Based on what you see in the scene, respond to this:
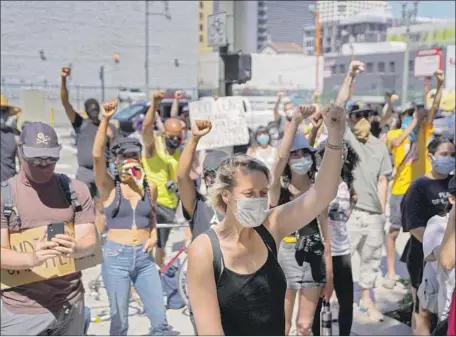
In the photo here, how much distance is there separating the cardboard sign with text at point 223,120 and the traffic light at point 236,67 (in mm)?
2227

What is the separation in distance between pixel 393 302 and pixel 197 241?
425 centimetres

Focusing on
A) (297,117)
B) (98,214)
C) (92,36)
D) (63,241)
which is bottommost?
(98,214)

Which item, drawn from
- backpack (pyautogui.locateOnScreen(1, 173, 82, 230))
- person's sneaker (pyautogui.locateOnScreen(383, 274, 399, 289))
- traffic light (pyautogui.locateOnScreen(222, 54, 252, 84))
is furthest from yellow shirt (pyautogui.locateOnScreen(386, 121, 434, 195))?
backpack (pyautogui.locateOnScreen(1, 173, 82, 230))

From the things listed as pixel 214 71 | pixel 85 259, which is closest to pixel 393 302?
pixel 85 259

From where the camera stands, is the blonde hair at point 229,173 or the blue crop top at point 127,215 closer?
the blonde hair at point 229,173

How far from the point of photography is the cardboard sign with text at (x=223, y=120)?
6.11 meters

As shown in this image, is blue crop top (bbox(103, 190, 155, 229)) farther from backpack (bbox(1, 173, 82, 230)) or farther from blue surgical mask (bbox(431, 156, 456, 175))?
blue surgical mask (bbox(431, 156, 456, 175))

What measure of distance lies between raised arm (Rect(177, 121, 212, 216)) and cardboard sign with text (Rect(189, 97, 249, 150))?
1.97 meters

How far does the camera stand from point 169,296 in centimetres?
589

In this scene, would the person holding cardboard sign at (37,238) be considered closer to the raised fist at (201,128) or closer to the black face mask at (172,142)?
the raised fist at (201,128)

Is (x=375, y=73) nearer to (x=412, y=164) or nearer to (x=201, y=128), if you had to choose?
(x=412, y=164)

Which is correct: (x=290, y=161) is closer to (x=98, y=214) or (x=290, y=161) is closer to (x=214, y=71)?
(x=98, y=214)

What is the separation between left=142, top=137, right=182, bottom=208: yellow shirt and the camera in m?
6.41

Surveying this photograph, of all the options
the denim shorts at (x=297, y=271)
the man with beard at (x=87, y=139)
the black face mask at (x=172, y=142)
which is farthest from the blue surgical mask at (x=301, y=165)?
the man with beard at (x=87, y=139)
